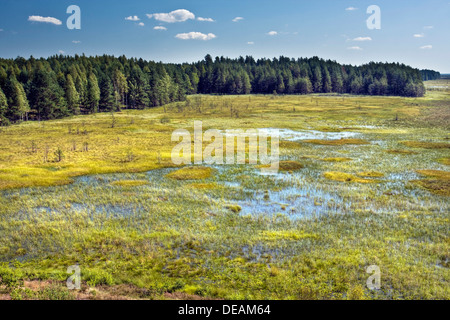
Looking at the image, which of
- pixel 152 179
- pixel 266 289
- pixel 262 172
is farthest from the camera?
pixel 262 172

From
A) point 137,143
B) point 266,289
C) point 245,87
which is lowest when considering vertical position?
point 266,289

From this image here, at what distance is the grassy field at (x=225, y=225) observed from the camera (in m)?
15.3

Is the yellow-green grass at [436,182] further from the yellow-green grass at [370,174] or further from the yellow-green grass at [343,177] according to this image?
the yellow-green grass at [343,177]

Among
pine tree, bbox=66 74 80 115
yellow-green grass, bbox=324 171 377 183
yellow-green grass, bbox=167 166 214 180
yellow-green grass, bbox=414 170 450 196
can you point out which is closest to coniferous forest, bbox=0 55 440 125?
pine tree, bbox=66 74 80 115

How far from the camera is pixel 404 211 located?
82.3 feet

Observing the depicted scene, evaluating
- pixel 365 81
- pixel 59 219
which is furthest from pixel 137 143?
pixel 365 81

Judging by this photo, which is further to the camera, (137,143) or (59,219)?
(137,143)

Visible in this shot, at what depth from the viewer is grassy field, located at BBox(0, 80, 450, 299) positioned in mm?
15312

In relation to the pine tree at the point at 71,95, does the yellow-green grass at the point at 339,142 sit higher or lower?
lower

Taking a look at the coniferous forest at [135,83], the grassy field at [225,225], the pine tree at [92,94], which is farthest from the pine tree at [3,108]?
the grassy field at [225,225]

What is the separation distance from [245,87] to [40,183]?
150876 mm

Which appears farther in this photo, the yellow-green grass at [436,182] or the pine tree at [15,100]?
the pine tree at [15,100]

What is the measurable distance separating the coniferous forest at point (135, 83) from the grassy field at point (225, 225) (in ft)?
158
